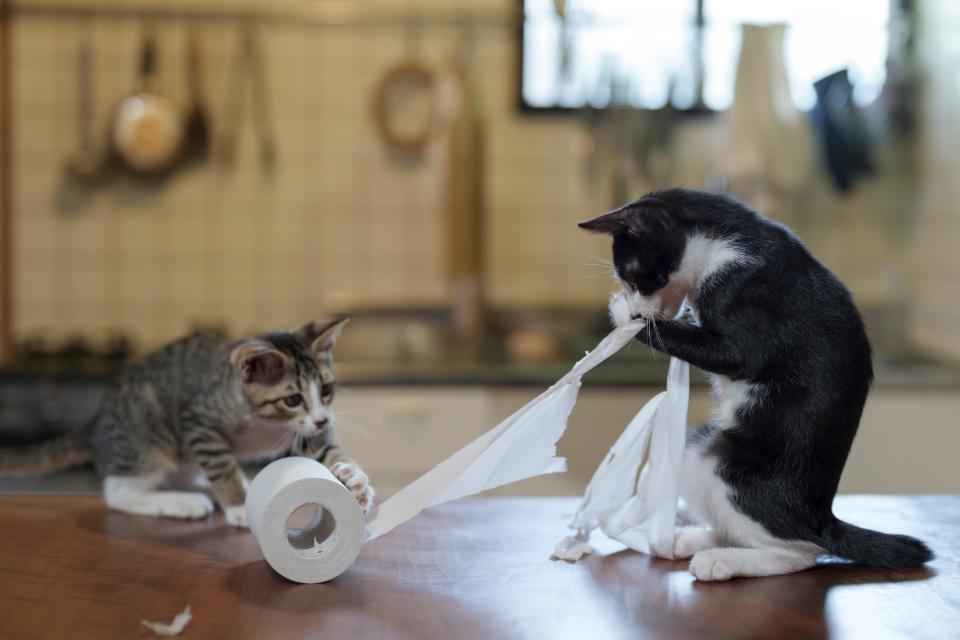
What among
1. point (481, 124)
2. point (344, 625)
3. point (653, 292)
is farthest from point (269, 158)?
point (344, 625)

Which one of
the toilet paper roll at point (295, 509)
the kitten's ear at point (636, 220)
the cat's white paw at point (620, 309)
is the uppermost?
the kitten's ear at point (636, 220)

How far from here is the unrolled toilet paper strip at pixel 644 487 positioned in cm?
133

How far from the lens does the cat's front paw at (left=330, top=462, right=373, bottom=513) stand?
52.2 inches

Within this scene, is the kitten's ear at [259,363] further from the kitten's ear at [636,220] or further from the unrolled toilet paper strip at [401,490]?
the kitten's ear at [636,220]

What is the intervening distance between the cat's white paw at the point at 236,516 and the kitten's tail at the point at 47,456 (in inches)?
15.1

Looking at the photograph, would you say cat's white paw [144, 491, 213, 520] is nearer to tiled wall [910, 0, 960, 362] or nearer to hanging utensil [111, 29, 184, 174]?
hanging utensil [111, 29, 184, 174]

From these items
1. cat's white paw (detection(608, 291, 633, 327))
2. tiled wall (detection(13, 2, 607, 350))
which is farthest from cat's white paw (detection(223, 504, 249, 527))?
tiled wall (detection(13, 2, 607, 350))

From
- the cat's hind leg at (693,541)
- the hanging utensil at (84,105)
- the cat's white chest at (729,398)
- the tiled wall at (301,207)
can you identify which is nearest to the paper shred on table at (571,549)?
the cat's hind leg at (693,541)

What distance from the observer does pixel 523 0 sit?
3.46 metres

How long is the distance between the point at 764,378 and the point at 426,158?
2.35 m

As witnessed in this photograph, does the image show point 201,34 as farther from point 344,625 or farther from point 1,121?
point 344,625

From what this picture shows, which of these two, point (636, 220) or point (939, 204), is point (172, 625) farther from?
point (939, 204)

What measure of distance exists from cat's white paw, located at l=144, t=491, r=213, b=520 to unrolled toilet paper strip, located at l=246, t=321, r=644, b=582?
0.23 meters

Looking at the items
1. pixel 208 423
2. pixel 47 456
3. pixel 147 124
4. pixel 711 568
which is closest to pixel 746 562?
pixel 711 568
